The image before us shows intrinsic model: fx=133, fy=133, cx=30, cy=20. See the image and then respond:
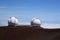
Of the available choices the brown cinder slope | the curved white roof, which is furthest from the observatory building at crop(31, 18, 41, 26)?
the brown cinder slope

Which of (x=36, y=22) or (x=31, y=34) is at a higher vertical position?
(x=36, y=22)

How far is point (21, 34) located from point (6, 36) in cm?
48

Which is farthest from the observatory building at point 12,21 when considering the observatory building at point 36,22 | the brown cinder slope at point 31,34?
the brown cinder slope at point 31,34

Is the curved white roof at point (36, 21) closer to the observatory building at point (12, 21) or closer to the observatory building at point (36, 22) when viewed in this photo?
the observatory building at point (36, 22)

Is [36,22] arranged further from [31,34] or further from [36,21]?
[31,34]

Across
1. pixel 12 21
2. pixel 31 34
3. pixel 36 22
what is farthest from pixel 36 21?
pixel 31 34

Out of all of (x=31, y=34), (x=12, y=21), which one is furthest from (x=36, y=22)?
(x=31, y=34)

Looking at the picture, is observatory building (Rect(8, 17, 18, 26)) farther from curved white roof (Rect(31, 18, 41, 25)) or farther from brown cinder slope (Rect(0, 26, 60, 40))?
brown cinder slope (Rect(0, 26, 60, 40))

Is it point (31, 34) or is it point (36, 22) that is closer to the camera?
point (31, 34)

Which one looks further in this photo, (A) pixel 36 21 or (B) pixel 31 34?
(A) pixel 36 21

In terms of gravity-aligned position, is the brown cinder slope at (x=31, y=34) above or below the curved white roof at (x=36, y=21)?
below

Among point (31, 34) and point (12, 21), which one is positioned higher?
point (12, 21)

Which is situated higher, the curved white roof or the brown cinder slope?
the curved white roof

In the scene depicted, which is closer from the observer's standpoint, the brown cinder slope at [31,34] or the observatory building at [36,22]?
the brown cinder slope at [31,34]
